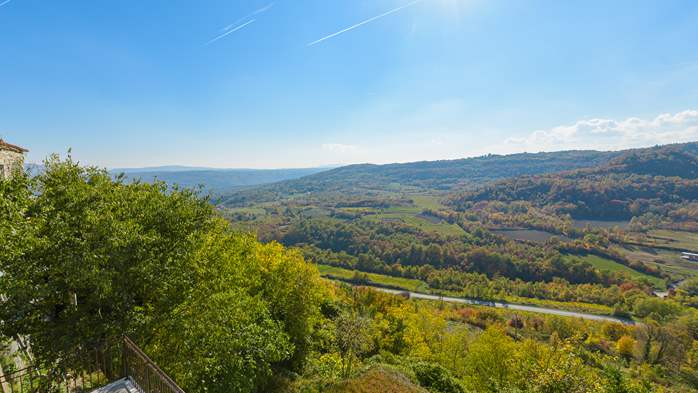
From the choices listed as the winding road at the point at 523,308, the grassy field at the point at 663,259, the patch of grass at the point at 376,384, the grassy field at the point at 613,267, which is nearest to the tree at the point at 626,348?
the winding road at the point at 523,308

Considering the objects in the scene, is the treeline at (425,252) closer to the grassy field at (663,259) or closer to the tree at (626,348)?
the grassy field at (663,259)

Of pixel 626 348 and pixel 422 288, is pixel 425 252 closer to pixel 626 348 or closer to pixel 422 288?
pixel 422 288

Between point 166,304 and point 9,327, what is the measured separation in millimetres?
4978

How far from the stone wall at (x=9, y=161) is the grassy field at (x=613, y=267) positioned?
162701 millimetres

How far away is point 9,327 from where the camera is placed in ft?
34.4

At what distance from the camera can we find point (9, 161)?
19.3 metres

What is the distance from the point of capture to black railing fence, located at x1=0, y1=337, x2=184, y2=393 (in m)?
10.1

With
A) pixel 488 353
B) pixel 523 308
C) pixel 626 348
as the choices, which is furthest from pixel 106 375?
pixel 523 308

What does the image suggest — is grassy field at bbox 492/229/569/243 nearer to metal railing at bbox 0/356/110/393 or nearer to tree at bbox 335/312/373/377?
tree at bbox 335/312/373/377

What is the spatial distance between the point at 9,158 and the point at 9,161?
197 millimetres

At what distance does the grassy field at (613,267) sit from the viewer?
117062 millimetres

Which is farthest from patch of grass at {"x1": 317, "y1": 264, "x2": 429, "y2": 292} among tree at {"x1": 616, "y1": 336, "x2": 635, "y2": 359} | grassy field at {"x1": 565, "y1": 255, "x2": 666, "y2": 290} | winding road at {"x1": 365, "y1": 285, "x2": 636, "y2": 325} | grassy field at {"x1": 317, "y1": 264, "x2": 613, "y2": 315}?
grassy field at {"x1": 565, "y1": 255, "x2": 666, "y2": 290}

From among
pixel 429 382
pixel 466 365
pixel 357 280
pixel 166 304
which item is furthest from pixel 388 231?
pixel 166 304

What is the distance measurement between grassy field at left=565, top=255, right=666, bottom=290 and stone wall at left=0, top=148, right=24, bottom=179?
163 meters
